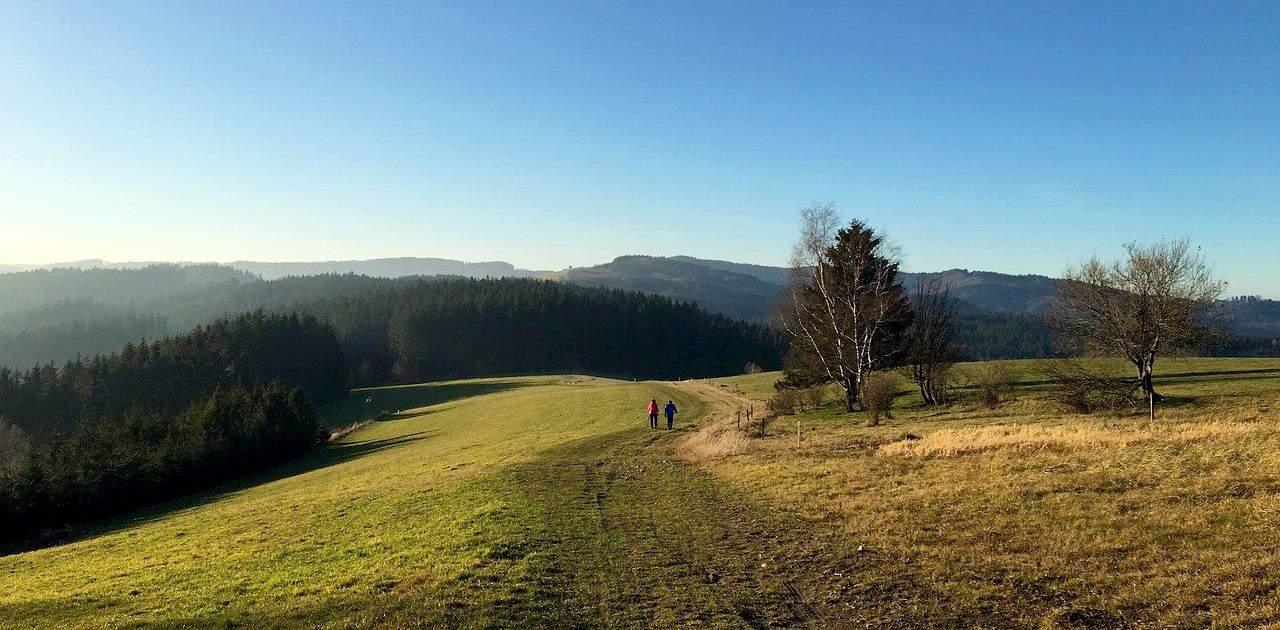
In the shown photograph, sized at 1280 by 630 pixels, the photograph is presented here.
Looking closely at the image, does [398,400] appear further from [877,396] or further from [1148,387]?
[1148,387]

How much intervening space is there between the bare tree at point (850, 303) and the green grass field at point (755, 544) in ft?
46.4

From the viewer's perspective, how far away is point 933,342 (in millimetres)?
45375

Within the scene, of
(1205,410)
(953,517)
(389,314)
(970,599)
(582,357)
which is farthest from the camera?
(389,314)

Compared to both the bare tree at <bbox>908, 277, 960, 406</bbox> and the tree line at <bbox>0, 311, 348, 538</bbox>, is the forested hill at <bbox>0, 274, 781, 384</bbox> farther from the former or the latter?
the bare tree at <bbox>908, 277, 960, 406</bbox>

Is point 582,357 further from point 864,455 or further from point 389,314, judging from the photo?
point 864,455

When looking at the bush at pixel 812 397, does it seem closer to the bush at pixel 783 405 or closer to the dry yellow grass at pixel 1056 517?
the bush at pixel 783 405

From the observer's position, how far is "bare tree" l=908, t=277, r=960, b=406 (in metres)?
45.0

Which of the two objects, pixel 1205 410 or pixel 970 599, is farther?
pixel 1205 410

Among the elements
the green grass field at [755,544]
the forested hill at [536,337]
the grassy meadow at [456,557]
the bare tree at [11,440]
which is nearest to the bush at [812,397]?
the green grass field at [755,544]

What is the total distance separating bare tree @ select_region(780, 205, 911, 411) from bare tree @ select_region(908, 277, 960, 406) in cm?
131

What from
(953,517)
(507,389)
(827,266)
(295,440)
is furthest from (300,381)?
(953,517)

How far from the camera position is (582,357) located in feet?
495

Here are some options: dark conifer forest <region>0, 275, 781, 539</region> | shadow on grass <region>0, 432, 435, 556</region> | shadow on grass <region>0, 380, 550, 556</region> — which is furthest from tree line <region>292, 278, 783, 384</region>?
shadow on grass <region>0, 432, 435, 556</region>

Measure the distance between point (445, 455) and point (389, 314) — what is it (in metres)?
144
